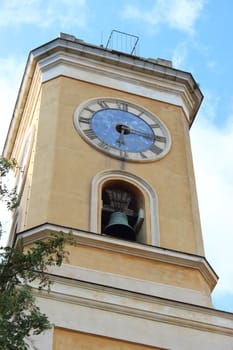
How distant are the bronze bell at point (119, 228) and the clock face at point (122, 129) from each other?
154cm

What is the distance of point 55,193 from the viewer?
573 inches

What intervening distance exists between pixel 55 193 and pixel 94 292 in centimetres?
258

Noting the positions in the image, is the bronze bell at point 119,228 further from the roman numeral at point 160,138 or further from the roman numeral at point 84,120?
the roman numeral at point 160,138

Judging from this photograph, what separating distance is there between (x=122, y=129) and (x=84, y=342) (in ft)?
19.9

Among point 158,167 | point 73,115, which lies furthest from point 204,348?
point 73,115

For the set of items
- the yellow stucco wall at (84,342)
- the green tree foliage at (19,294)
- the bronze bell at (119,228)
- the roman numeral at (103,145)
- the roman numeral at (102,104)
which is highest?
the roman numeral at (102,104)

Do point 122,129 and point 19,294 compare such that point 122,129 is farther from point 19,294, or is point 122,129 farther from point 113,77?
point 19,294

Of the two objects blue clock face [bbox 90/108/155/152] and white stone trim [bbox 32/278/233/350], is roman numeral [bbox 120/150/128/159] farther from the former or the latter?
white stone trim [bbox 32/278/233/350]

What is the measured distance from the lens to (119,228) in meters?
14.8

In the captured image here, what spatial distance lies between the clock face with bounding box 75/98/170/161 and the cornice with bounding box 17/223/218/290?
100 inches

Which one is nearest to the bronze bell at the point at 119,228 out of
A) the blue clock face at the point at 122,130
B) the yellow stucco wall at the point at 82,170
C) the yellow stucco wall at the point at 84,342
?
the yellow stucco wall at the point at 82,170

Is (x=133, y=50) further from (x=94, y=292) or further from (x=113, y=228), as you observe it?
(x=94, y=292)

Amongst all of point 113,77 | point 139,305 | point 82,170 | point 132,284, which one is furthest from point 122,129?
point 139,305

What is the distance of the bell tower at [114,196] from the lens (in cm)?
1236
